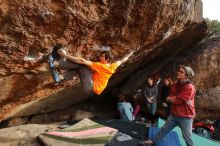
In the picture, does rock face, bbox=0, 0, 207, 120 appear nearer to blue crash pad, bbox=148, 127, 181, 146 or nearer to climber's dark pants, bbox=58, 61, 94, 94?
climber's dark pants, bbox=58, 61, 94, 94

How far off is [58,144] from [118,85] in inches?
245

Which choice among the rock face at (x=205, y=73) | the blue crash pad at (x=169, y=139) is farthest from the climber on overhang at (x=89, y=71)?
the rock face at (x=205, y=73)

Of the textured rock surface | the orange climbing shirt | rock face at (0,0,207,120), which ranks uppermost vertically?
rock face at (0,0,207,120)

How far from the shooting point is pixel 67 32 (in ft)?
23.6

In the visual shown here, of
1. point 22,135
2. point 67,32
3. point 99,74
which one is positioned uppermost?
point 67,32

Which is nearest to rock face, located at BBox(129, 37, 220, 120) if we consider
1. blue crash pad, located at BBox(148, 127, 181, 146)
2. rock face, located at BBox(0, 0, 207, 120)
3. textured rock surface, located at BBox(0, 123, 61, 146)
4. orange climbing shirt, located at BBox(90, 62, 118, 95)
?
rock face, located at BBox(0, 0, 207, 120)

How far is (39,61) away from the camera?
751cm

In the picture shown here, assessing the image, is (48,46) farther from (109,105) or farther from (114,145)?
(109,105)

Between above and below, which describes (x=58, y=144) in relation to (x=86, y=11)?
below

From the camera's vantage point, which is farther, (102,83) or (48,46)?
(48,46)

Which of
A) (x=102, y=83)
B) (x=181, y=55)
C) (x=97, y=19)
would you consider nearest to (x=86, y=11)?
(x=97, y=19)

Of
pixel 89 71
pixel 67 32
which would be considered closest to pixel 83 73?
pixel 89 71

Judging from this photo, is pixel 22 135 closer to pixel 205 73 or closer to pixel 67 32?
pixel 67 32

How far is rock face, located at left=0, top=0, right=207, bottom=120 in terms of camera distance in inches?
255
